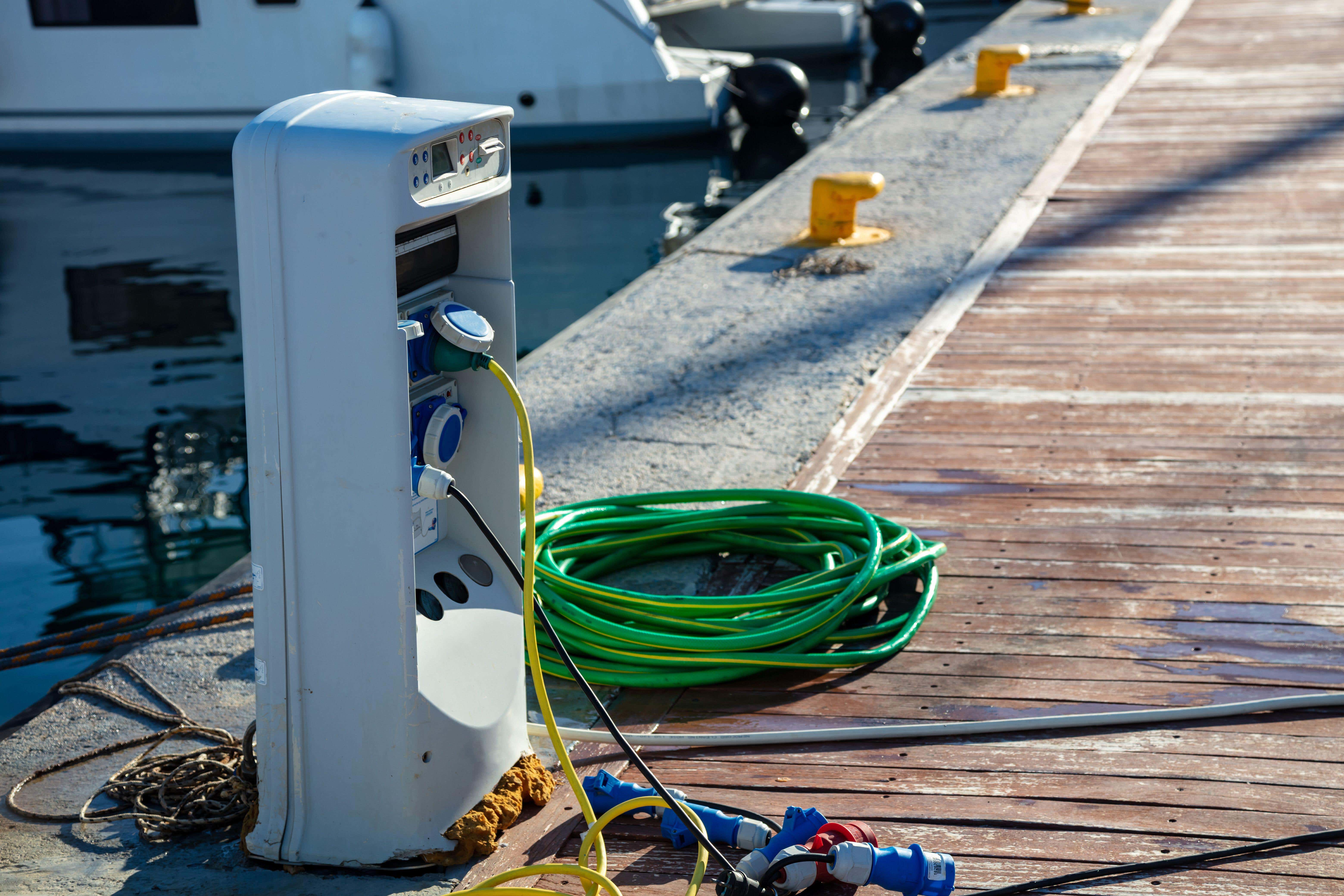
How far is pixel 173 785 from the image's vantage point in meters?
3.00

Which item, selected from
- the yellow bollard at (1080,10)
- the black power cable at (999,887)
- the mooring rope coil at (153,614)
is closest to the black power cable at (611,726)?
the black power cable at (999,887)

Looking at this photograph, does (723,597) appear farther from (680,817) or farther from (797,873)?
(797,873)

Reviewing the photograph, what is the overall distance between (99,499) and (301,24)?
11280 mm

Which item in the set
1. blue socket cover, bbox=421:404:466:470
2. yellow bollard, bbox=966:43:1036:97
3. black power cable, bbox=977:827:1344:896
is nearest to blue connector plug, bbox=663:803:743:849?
black power cable, bbox=977:827:1344:896

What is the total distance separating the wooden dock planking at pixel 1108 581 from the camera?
2.79 meters

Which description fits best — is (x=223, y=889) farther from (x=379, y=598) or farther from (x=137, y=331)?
(x=137, y=331)

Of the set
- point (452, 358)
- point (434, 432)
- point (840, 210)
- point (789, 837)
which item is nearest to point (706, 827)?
point (789, 837)

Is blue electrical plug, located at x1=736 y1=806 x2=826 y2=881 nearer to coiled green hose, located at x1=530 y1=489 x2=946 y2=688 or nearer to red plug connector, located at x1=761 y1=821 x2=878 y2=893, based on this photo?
red plug connector, located at x1=761 y1=821 x2=878 y2=893

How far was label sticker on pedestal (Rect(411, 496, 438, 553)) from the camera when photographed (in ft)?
9.21

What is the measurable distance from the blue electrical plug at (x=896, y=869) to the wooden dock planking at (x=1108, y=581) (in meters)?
0.12

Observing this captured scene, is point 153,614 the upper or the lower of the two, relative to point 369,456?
lower

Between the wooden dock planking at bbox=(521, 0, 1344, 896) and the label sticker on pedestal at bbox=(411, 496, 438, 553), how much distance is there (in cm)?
74

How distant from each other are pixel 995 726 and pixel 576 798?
103 centimetres

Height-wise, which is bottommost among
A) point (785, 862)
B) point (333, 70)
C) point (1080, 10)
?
point (785, 862)
